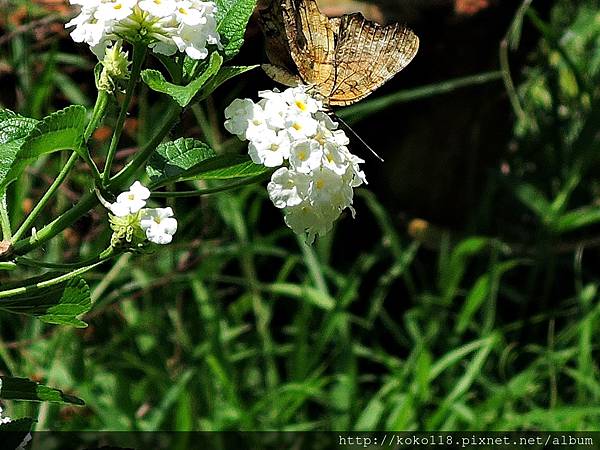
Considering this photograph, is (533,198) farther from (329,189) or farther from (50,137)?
(50,137)

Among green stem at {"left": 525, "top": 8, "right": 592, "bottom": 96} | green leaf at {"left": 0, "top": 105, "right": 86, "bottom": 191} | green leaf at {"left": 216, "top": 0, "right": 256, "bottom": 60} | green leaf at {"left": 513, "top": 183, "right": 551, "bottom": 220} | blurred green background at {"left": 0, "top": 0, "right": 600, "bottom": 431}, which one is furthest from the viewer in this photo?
green leaf at {"left": 513, "top": 183, "right": 551, "bottom": 220}

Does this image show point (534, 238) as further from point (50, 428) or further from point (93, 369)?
point (50, 428)

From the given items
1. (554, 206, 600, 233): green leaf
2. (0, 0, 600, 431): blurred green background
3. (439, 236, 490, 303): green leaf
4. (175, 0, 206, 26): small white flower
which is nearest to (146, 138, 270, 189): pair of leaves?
(175, 0, 206, 26): small white flower

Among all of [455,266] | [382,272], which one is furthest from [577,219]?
[382,272]

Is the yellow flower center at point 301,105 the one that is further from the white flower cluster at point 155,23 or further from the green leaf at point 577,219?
the green leaf at point 577,219

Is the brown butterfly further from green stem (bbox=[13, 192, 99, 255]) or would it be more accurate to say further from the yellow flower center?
green stem (bbox=[13, 192, 99, 255])

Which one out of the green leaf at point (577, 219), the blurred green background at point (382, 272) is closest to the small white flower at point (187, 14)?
the blurred green background at point (382, 272)

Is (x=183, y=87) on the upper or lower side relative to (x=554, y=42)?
upper
